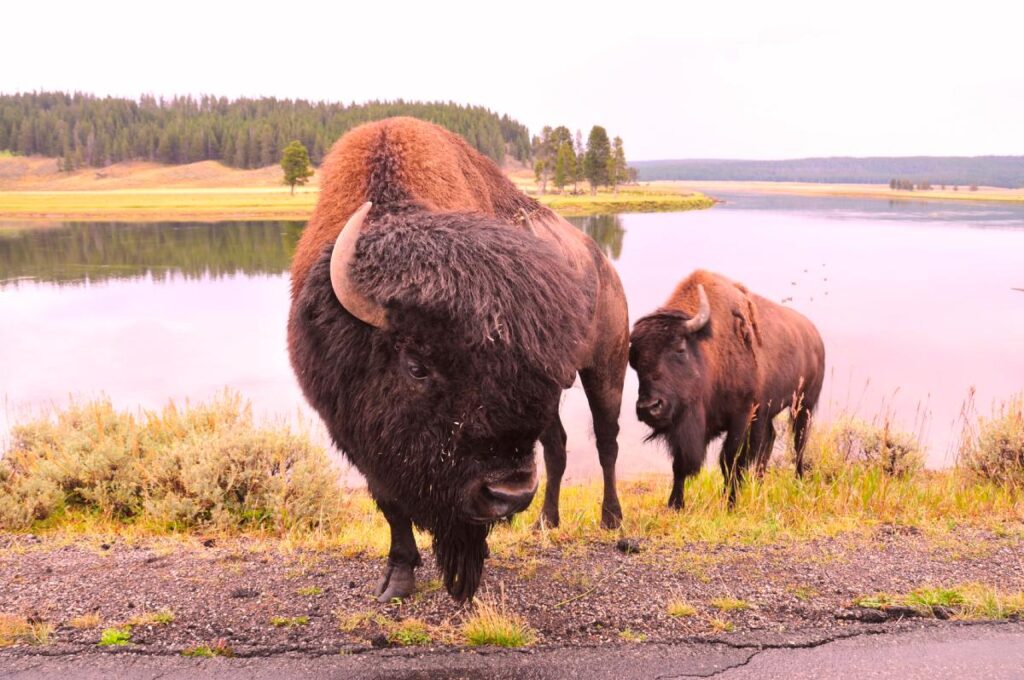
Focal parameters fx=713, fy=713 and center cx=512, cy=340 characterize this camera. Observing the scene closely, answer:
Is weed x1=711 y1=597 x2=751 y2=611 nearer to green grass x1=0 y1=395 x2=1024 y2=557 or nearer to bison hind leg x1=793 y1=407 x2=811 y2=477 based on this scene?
green grass x1=0 y1=395 x2=1024 y2=557

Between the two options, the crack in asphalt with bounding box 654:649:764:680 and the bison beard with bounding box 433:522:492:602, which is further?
the bison beard with bounding box 433:522:492:602

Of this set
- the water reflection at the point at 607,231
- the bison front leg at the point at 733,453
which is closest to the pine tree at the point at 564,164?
the water reflection at the point at 607,231

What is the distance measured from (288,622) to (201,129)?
6013 inches

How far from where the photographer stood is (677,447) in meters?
6.45

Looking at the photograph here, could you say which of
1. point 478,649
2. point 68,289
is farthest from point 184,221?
point 478,649

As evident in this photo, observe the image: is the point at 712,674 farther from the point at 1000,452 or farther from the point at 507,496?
the point at 1000,452

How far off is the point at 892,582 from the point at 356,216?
367cm

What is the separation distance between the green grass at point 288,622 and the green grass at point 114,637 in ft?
2.26

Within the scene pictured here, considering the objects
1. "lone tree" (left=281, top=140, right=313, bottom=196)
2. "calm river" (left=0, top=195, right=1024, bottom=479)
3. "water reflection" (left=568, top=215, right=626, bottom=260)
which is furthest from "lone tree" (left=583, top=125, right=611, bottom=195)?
"calm river" (left=0, top=195, right=1024, bottom=479)

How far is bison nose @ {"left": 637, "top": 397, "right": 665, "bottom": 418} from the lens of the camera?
6211 mm

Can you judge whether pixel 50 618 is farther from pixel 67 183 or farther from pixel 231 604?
pixel 67 183

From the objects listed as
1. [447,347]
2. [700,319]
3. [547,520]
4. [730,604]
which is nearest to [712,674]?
[730,604]

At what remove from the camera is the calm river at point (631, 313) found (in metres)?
14.2

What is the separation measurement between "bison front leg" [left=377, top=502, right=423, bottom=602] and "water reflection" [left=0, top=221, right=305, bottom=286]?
97.7 feet
